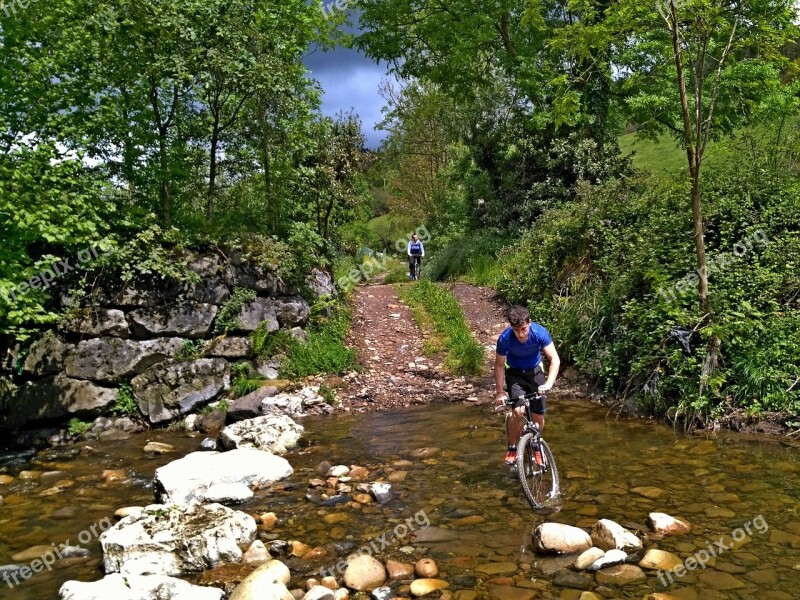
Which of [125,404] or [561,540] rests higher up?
[561,540]

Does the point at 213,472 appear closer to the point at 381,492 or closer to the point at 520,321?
the point at 381,492

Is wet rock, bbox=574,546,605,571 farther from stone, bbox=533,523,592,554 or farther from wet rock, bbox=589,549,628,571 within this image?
stone, bbox=533,523,592,554

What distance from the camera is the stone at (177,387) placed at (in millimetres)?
11273

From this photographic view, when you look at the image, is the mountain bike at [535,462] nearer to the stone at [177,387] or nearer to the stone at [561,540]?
the stone at [561,540]

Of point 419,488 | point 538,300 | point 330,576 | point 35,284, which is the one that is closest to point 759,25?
point 538,300

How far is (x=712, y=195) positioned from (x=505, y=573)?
9412mm

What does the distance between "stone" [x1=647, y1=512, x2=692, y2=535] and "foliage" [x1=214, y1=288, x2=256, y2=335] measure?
31.4 feet

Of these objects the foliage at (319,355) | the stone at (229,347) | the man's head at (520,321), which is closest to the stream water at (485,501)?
the man's head at (520,321)

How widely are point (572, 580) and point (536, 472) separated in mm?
1886

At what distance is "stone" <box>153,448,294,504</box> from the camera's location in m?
7.08

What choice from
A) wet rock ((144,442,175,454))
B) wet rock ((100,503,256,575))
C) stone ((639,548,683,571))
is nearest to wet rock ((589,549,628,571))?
stone ((639,548,683,571))

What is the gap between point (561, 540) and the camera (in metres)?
5.21

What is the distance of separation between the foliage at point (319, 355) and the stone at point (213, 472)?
15.2ft

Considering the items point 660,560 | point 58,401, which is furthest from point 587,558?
point 58,401
